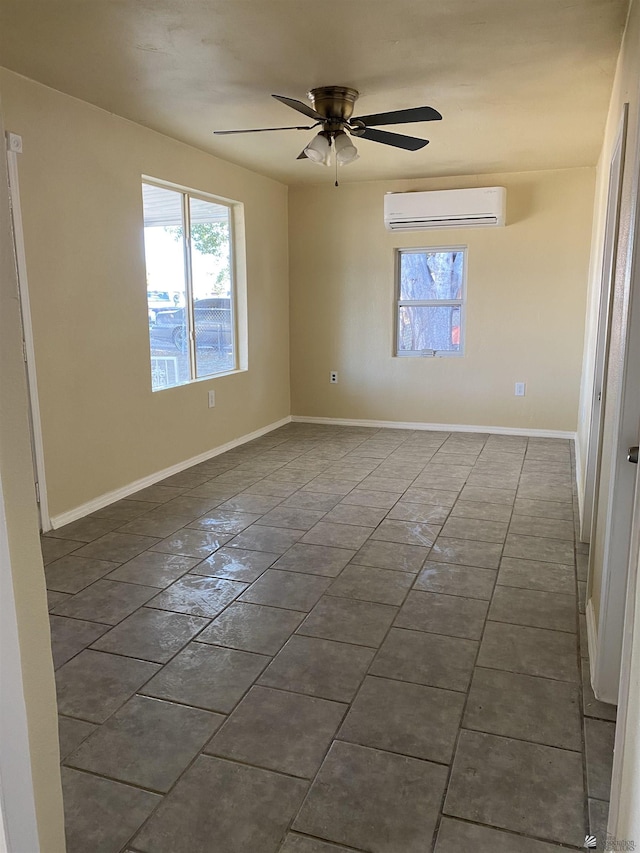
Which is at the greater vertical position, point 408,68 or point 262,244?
point 408,68

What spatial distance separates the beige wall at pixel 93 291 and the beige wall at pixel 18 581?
105 inches

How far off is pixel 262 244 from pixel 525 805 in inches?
203

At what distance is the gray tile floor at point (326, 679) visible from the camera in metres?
1.58

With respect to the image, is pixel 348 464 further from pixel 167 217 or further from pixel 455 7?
pixel 455 7

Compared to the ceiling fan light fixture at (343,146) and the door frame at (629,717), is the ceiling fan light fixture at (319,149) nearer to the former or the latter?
the ceiling fan light fixture at (343,146)

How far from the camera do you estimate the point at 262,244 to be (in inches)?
233

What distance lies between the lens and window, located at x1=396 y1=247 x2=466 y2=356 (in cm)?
606

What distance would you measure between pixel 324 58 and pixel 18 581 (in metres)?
2.84

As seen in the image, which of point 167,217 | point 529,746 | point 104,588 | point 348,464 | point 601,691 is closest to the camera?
point 529,746

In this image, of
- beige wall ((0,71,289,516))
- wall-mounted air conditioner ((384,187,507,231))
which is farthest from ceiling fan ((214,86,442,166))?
wall-mounted air conditioner ((384,187,507,231))

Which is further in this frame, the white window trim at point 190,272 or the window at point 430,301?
→ the window at point 430,301

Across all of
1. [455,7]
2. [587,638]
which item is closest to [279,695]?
[587,638]

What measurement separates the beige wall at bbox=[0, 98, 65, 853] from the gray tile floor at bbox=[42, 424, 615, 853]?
2.19 feet

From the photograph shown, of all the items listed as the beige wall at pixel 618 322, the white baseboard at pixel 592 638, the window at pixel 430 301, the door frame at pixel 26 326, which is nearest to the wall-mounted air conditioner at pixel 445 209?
the window at pixel 430 301
